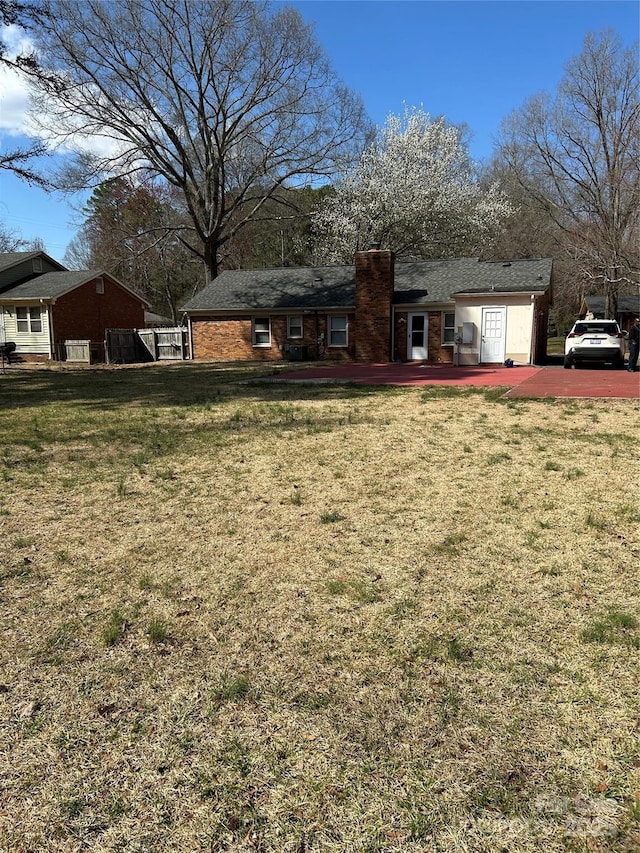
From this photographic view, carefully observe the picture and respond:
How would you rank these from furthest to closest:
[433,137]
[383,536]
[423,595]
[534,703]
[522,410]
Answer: [433,137] < [522,410] < [383,536] < [423,595] < [534,703]

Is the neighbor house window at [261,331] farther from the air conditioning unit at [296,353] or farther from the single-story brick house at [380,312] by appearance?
the air conditioning unit at [296,353]

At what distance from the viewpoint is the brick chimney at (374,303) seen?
23.0 meters

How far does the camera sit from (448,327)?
23047mm

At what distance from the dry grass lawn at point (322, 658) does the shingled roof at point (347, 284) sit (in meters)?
16.9

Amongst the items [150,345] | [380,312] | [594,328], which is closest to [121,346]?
[150,345]

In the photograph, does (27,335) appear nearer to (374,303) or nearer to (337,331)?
(337,331)

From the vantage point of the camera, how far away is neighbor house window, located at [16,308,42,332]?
2912cm

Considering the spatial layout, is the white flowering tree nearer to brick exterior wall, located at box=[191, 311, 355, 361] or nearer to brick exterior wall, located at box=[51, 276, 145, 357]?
brick exterior wall, located at box=[191, 311, 355, 361]

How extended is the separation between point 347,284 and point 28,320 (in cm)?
1655

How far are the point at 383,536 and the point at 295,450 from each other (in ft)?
10.6

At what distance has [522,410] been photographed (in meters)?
10.6

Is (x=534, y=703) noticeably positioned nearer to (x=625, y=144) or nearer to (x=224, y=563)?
(x=224, y=563)

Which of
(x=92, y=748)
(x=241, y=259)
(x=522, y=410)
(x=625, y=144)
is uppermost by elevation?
(x=625, y=144)

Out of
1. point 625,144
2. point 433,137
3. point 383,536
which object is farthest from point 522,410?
point 625,144
